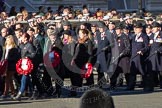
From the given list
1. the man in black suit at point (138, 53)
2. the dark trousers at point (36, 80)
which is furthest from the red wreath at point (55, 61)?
the man in black suit at point (138, 53)

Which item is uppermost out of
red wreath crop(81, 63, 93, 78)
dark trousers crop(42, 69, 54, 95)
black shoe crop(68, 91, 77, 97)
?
red wreath crop(81, 63, 93, 78)

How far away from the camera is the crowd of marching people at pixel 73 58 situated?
13312 millimetres

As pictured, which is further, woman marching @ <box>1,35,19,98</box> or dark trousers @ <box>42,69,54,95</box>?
dark trousers @ <box>42,69,54,95</box>

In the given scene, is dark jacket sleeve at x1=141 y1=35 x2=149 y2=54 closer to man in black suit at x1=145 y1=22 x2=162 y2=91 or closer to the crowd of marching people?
the crowd of marching people

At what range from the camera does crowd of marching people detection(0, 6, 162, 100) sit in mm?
13312

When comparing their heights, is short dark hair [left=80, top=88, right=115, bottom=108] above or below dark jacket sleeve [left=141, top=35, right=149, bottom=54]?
below

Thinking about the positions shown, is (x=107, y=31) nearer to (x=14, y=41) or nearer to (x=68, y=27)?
(x=68, y=27)

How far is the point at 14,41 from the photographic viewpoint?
Result: 529 inches

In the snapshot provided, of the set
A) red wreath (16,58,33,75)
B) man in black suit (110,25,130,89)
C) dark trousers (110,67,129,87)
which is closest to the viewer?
red wreath (16,58,33,75)

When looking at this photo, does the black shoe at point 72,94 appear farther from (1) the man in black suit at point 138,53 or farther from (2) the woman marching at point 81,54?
(1) the man in black suit at point 138,53

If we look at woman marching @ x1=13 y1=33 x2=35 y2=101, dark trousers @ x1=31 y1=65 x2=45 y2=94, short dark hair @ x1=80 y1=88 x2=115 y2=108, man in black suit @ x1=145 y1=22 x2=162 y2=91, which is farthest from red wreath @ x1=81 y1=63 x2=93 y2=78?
short dark hair @ x1=80 y1=88 x2=115 y2=108

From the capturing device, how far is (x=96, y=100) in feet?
16.4

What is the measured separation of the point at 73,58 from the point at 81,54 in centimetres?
29

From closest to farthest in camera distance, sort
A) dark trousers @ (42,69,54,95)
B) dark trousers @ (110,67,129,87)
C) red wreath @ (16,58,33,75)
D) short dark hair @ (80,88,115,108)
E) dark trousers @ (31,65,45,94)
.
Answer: short dark hair @ (80,88,115,108) < red wreath @ (16,58,33,75) < dark trousers @ (31,65,45,94) < dark trousers @ (42,69,54,95) < dark trousers @ (110,67,129,87)
